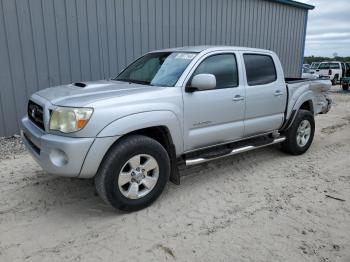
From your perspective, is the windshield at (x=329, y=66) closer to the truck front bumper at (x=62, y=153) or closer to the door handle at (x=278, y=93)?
the door handle at (x=278, y=93)

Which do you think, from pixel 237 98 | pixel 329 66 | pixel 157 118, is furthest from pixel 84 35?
pixel 329 66

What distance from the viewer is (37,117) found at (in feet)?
12.1

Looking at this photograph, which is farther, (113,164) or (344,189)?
(344,189)

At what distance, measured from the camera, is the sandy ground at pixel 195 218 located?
2.90 m

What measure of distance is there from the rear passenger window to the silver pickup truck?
0.02 metres

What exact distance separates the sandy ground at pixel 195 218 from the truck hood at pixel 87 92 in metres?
1.27

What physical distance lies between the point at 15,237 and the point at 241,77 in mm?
3401

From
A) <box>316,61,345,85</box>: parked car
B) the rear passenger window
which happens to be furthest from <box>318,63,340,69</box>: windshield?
the rear passenger window

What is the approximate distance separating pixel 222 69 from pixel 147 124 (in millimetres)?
1509

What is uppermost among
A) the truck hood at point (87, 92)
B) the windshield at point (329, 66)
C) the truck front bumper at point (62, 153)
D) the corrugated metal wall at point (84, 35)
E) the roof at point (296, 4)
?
the roof at point (296, 4)

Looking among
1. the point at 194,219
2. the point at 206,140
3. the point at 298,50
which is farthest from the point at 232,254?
the point at 298,50

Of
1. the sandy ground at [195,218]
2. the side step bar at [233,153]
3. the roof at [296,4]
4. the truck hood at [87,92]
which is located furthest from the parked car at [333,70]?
the truck hood at [87,92]

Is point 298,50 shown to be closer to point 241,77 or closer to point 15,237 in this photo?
point 241,77

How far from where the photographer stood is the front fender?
3.23m
